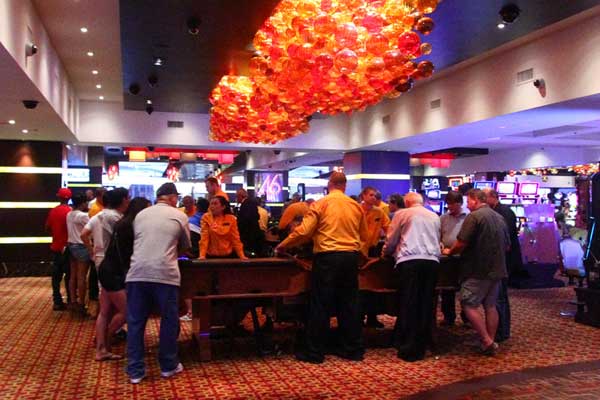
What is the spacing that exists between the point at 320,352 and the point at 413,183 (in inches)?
721

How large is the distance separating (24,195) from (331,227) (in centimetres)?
931

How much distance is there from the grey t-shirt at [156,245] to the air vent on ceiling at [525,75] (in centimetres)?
649

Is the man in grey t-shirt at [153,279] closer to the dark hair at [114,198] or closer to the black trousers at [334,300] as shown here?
the dark hair at [114,198]

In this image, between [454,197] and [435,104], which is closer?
[454,197]

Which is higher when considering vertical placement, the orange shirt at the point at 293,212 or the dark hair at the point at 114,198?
the dark hair at the point at 114,198

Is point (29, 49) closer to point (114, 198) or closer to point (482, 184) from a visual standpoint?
point (114, 198)

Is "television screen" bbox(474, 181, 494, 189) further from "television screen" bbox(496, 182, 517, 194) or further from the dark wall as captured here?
the dark wall

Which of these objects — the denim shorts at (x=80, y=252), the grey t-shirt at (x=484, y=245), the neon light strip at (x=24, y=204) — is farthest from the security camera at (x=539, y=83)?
the neon light strip at (x=24, y=204)

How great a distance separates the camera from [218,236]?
6.03m

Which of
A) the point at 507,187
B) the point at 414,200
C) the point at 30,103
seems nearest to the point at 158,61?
the point at 30,103

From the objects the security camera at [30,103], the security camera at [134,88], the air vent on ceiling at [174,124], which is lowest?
the security camera at [30,103]

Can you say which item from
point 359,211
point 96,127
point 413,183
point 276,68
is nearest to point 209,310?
point 359,211

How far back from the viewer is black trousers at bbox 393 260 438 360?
5.29m

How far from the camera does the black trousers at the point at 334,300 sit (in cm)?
514
